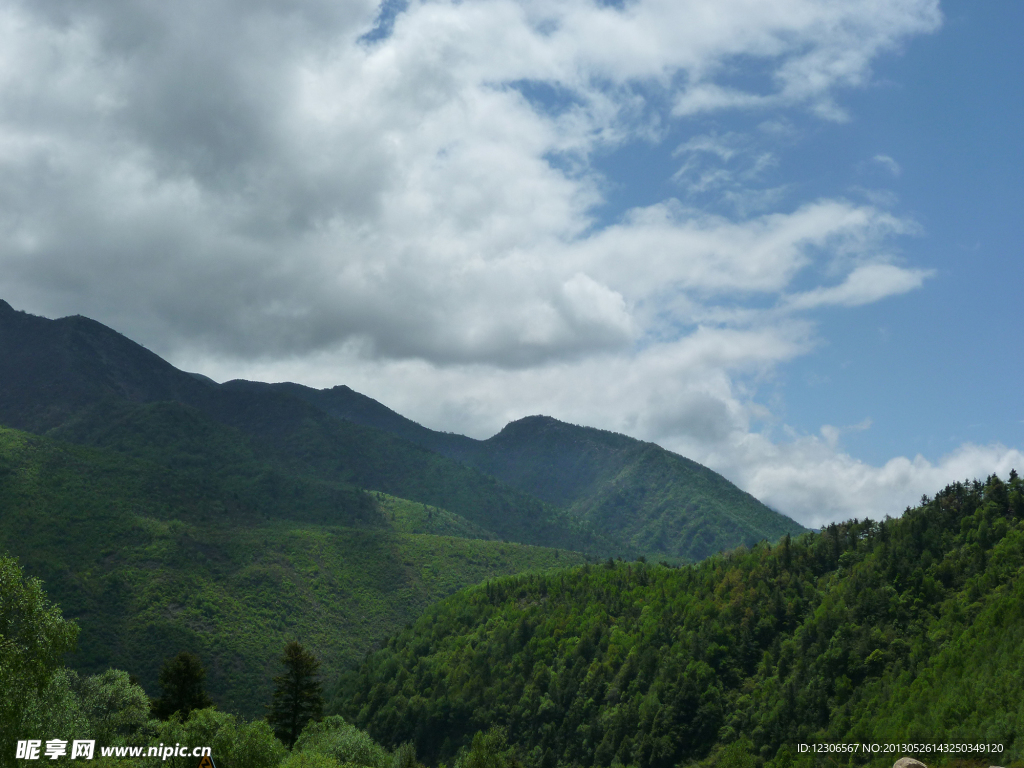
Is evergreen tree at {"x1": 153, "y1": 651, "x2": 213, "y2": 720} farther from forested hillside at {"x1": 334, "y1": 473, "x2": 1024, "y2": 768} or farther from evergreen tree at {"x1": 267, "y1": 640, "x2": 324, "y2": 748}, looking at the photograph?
forested hillside at {"x1": 334, "y1": 473, "x2": 1024, "y2": 768}

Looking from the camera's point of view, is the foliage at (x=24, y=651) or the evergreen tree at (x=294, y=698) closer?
the foliage at (x=24, y=651)

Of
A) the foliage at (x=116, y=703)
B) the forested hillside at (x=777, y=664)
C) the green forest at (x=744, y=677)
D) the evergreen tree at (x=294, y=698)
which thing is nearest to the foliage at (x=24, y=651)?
the green forest at (x=744, y=677)

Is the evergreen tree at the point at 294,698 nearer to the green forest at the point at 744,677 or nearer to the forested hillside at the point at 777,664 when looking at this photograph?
the green forest at the point at 744,677

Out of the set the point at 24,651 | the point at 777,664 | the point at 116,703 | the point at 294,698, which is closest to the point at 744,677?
the point at 777,664

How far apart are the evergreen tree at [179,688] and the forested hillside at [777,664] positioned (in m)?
79.1

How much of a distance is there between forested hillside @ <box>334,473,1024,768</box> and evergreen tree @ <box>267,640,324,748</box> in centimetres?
6163

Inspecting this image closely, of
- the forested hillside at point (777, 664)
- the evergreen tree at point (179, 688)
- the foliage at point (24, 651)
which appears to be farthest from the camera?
the forested hillside at point (777, 664)

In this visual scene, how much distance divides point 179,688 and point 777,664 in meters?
116

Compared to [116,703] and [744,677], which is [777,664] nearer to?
[744,677]

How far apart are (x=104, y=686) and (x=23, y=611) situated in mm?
79724

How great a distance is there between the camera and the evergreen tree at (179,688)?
344 ft

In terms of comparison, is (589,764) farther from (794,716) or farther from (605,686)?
(794,716)

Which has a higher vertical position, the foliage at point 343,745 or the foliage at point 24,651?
the foliage at point 24,651

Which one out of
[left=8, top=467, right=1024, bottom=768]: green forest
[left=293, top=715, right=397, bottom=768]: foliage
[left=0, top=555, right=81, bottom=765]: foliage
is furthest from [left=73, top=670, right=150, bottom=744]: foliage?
[left=0, top=555, right=81, bottom=765]: foliage
